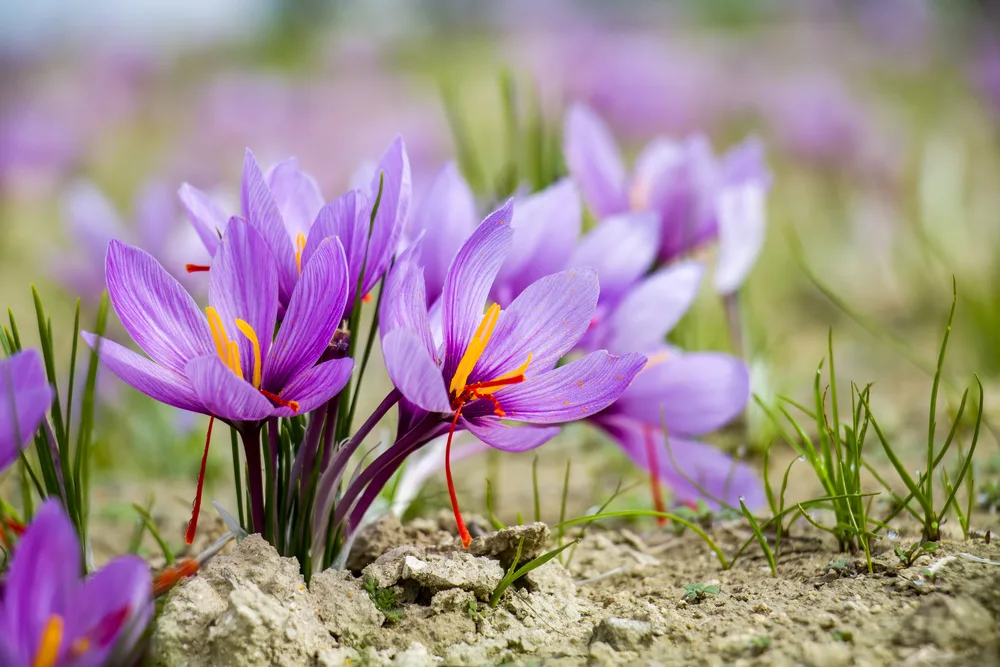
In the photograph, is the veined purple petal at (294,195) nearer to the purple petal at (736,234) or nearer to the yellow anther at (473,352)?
the yellow anther at (473,352)

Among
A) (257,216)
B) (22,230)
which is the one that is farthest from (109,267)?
(22,230)

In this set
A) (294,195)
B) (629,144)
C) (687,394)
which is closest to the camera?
(294,195)

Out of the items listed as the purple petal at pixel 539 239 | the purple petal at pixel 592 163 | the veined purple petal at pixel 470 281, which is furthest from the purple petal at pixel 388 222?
the purple petal at pixel 592 163

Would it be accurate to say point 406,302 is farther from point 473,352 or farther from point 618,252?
point 618,252

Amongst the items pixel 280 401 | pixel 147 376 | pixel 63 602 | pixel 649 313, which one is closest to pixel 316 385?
pixel 280 401

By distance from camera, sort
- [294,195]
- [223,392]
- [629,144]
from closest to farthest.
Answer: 1. [223,392]
2. [294,195]
3. [629,144]

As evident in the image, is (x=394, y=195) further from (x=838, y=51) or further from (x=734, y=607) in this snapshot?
(x=838, y=51)
